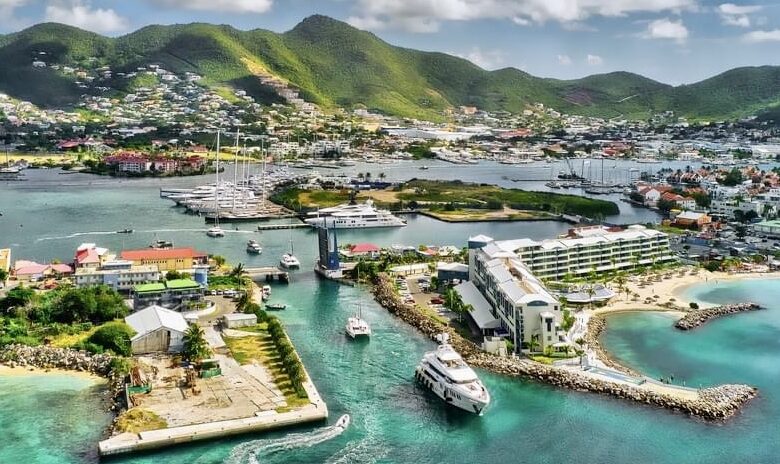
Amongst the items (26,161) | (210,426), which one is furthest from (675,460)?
(26,161)

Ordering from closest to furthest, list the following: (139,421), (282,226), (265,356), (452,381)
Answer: (139,421) < (452,381) < (265,356) < (282,226)

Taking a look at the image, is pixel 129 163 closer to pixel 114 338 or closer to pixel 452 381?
pixel 114 338

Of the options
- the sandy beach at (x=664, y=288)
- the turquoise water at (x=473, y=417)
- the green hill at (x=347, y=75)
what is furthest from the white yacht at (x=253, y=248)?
the green hill at (x=347, y=75)

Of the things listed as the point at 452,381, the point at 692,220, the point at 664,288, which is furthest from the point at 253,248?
the point at 692,220

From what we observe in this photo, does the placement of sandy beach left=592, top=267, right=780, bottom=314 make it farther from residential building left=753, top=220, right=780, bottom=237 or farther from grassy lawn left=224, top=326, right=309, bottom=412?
grassy lawn left=224, top=326, right=309, bottom=412

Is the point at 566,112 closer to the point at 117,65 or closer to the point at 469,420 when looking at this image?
the point at 117,65

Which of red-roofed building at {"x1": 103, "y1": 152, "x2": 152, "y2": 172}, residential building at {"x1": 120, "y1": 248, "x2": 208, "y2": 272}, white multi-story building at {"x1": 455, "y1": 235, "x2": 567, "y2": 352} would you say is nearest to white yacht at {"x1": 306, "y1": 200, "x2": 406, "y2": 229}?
residential building at {"x1": 120, "y1": 248, "x2": 208, "y2": 272}
